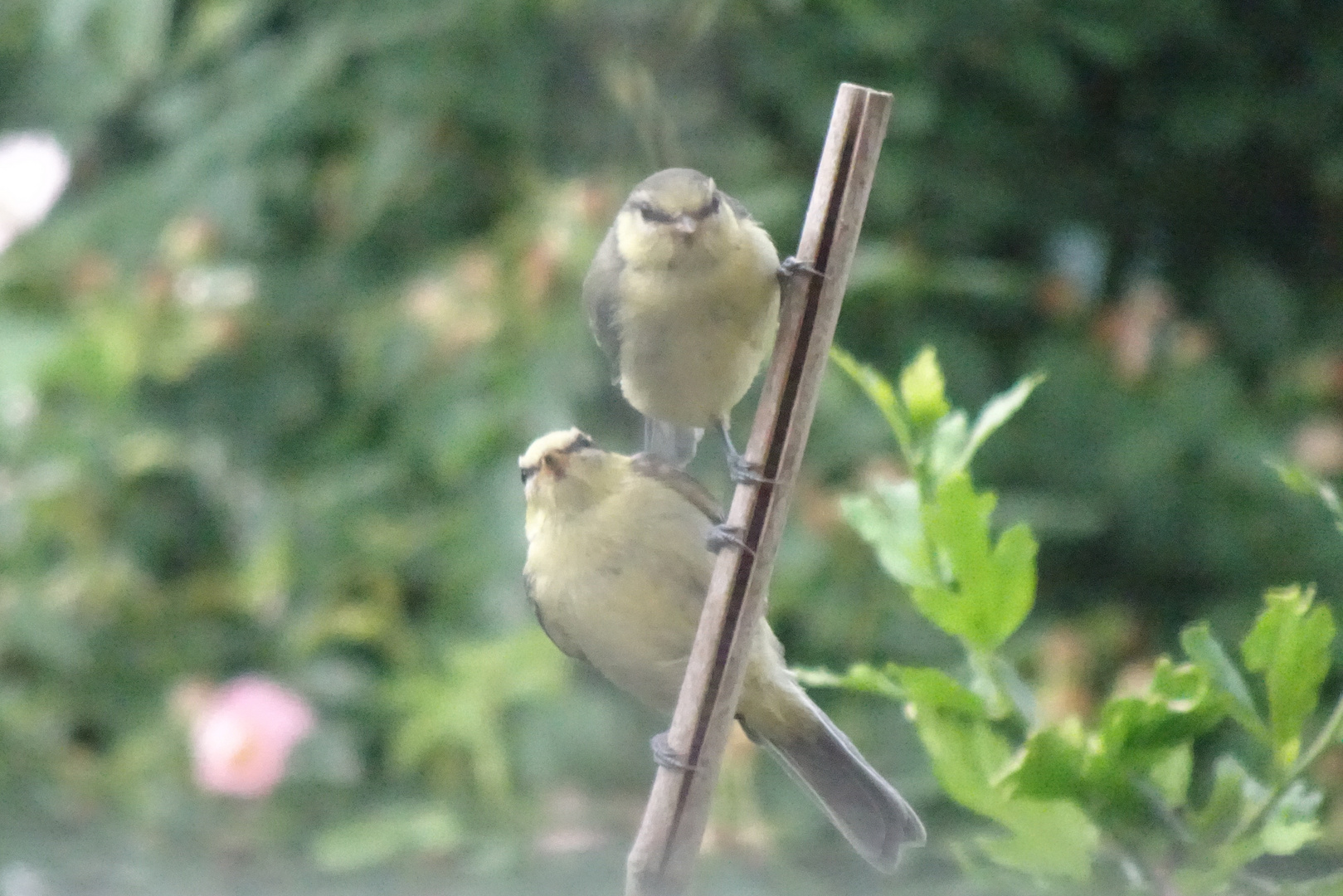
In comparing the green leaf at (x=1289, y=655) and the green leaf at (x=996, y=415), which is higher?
the green leaf at (x=996, y=415)

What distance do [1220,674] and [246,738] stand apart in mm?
845

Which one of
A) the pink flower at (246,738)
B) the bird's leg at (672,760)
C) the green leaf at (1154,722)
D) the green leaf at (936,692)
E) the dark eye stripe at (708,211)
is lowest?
the bird's leg at (672,760)

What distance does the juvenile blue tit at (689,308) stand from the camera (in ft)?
1.58

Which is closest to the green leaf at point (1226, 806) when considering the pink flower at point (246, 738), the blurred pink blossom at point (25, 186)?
the pink flower at point (246, 738)

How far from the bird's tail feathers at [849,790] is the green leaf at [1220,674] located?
10 centimetres

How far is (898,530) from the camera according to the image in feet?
1.65

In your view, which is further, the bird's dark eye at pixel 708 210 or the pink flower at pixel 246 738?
the pink flower at pixel 246 738

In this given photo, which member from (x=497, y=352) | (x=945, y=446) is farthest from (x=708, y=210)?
(x=497, y=352)

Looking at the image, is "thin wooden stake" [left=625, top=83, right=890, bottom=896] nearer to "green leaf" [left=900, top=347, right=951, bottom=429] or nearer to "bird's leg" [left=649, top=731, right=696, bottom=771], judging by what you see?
"bird's leg" [left=649, top=731, right=696, bottom=771]

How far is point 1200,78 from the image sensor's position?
4.82 ft

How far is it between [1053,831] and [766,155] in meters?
0.85

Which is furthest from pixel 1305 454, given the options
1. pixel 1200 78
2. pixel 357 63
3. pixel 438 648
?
pixel 357 63

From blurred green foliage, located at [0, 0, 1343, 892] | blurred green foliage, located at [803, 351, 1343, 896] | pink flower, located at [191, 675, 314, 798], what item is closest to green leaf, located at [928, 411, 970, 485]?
blurred green foliage, located at [803, 351, 1343, 896]

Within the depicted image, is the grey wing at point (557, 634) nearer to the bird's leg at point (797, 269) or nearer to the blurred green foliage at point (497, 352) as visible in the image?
the bird's leg at point (797, 269)
